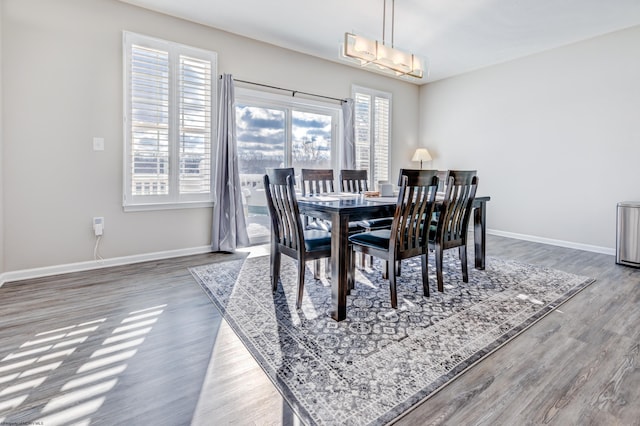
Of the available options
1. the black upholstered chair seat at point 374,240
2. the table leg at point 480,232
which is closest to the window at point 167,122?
the black upholstered chair seat at point 374,240

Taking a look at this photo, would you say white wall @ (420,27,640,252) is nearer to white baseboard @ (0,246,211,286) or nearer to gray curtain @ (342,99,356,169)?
gray curtain @ (342,99,356,169)

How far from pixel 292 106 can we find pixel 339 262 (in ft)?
10.5

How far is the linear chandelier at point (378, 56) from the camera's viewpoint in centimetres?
281

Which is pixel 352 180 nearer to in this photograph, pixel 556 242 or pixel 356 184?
→ pixel 356 184

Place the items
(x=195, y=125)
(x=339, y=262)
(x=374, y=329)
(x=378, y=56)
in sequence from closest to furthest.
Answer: (x=374, y=329)
(x=339, y=262)
(x=378, y=56)
(x=195, y=125)

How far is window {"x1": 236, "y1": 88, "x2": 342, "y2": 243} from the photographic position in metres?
4.35

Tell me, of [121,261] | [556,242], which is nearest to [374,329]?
[121,261]

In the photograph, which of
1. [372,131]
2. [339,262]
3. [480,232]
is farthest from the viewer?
[372,131]

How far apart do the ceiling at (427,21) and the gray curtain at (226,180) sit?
0.78m

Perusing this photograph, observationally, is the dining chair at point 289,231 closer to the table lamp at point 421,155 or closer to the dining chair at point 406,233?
the dining chair at point 406,233

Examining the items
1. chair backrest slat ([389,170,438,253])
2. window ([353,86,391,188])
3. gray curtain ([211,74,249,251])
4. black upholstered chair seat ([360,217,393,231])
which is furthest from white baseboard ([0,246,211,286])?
window ([353,86,391,188])

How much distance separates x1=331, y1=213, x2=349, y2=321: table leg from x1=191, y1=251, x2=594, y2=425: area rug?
93 mm

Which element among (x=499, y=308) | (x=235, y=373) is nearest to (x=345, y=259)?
(x=235, y=373)

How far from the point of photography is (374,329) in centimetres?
206
